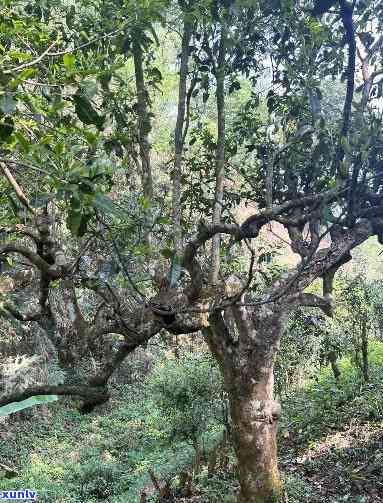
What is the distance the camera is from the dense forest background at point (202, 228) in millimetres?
2410

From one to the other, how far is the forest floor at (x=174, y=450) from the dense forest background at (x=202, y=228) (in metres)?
0.04

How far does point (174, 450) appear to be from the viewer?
8383 millimetres

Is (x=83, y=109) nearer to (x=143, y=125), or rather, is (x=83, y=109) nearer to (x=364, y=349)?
(x=143, y=125)

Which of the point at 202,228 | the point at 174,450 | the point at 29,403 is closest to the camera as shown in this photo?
the point at 202,228

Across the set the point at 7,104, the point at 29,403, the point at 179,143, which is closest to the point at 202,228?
the point at 179,143

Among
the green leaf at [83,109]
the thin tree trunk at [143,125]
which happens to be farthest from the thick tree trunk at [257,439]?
the green leaf at [83,109]

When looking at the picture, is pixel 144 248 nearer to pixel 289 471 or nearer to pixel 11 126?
pixel 11 126

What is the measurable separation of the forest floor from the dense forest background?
0.04 metres

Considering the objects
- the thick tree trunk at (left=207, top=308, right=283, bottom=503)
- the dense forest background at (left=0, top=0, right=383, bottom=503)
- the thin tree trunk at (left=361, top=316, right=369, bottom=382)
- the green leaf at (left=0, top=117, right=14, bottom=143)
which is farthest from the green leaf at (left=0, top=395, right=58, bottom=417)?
the thin tree trunk at (left=361, top=316, right=369, bottom=382)

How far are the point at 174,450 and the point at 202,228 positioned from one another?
5.99 m

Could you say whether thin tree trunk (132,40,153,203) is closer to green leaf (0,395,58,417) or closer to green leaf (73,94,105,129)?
green leaf (73,94,105,129)

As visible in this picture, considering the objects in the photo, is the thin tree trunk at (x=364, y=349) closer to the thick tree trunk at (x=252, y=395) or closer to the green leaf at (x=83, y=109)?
the thick tree trunk at (x=252, y=395)

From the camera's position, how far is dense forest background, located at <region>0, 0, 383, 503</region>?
7.91 ft

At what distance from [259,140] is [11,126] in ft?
11.0
